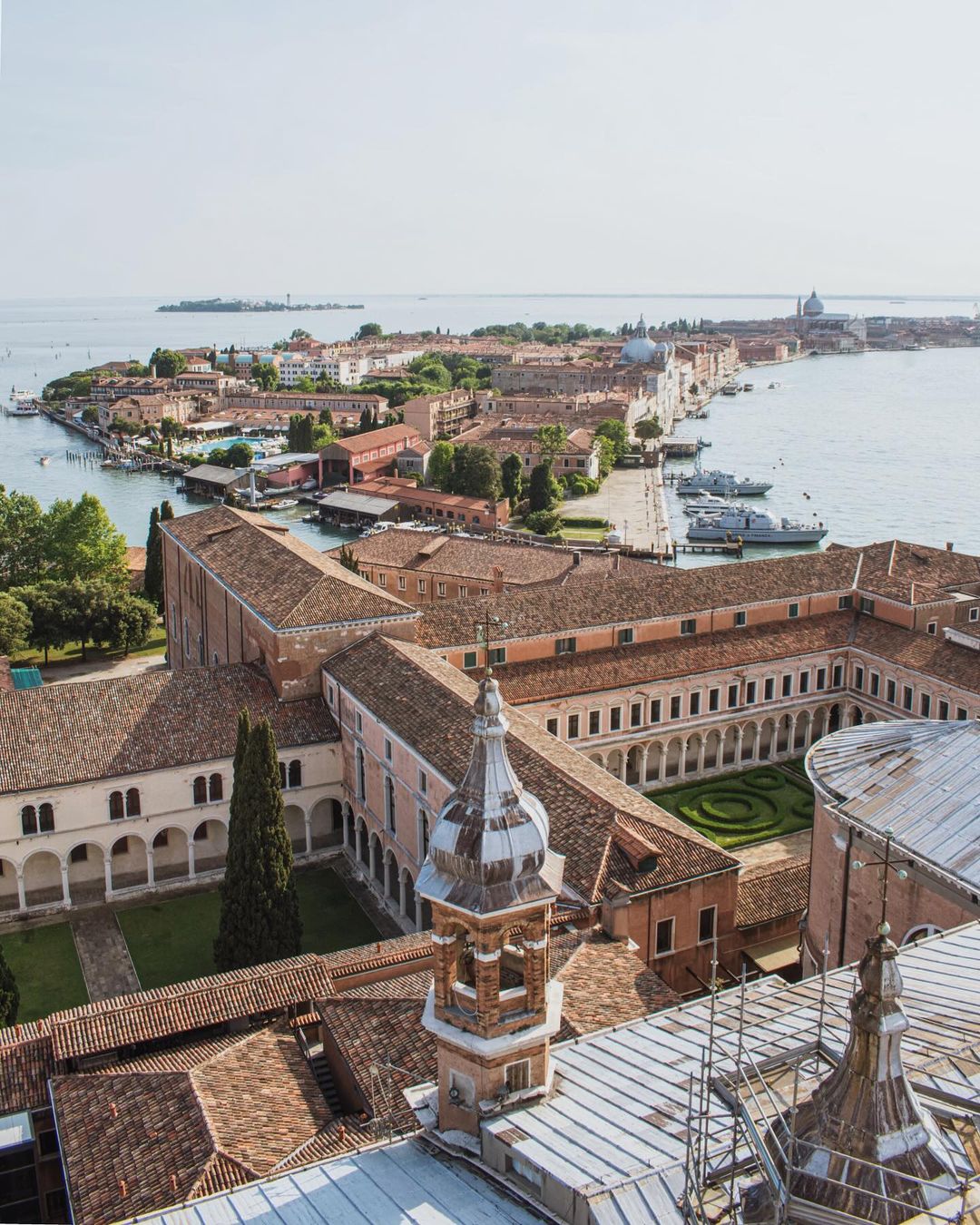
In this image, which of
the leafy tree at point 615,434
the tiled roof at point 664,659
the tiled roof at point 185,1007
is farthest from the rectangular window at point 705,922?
the leafy tree at point 615,434

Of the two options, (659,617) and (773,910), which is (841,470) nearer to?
(659,617)

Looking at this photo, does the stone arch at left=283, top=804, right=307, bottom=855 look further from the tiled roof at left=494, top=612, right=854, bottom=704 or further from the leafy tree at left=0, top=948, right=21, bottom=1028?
the leafy tree at left=0, top=948, right=21, bottom=1028

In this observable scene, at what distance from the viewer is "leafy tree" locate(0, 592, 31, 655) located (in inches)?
1923

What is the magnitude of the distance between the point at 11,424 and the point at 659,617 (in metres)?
137

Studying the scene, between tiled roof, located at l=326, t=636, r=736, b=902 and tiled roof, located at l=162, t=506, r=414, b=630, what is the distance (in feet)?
4.54

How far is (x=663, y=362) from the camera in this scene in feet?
589

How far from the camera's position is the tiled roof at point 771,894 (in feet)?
86.9

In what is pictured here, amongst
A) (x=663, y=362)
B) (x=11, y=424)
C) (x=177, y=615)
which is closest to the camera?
(x=177, y=615)

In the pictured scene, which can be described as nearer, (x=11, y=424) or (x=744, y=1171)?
(x=744, y=1171)

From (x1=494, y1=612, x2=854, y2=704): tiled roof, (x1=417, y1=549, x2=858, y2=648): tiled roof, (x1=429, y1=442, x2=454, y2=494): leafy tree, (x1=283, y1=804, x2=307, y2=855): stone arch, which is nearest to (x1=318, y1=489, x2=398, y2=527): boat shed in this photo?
(x1=429, y1=442, x2=454, y2=494): leafy tree

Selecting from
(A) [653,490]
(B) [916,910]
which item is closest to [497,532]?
(A) [653,490]

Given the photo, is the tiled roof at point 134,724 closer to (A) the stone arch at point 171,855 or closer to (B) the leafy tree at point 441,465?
(A) the stone arch at point 171,855

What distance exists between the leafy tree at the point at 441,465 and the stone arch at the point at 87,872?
66.4m

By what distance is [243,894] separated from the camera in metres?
25.7
